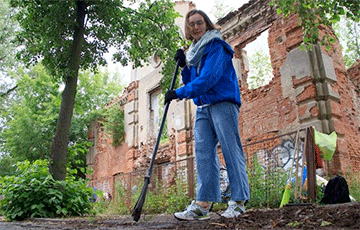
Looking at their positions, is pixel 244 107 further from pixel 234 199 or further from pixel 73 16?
pixel 234 199

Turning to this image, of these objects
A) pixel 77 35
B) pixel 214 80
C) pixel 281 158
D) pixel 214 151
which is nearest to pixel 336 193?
pixel 281 158

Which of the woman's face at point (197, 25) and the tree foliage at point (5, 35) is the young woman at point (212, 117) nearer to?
the woman's face at point (197, 25)

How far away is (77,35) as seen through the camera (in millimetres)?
8109

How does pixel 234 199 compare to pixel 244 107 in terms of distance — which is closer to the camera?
pixel 234 199

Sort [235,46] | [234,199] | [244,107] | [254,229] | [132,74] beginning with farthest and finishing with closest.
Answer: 1. [132,74]
2. [235,46]
3. [244,107]
4. [234,199]
5. [254,229]

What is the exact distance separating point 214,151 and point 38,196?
156 inches

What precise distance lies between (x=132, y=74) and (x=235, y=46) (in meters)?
8.04

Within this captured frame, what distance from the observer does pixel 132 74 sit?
17.9 m

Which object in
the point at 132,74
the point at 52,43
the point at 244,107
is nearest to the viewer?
the point at 52,43

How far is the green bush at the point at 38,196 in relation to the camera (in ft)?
18.6

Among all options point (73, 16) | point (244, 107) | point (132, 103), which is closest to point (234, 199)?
point (73, 16)

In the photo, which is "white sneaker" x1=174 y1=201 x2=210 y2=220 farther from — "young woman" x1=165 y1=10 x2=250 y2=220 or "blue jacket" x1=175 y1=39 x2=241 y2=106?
"blue jacket" x1=175 y1=39 x2=241 y2=106

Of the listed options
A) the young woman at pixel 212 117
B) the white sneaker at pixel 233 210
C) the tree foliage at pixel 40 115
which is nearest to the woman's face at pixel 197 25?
the young woman at pixel 212 117

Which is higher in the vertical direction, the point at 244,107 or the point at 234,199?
the point at 244,107
